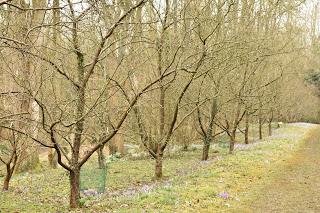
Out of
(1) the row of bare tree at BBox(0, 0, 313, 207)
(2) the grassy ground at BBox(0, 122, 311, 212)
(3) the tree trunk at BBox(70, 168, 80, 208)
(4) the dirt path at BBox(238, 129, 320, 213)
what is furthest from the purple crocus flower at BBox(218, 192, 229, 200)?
(3) the tree trunk at BBox(70, 168, 80, 208)

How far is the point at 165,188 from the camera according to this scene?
1327 cm

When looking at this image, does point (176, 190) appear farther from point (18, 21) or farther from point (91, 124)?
point (18, 21)

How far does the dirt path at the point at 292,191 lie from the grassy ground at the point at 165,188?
1.21ft

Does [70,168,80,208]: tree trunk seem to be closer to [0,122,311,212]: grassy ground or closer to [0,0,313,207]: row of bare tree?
[0,0,313,207]: row of bare tree

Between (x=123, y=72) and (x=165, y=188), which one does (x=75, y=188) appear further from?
(x=123, y=72)

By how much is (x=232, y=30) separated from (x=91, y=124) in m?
9.40

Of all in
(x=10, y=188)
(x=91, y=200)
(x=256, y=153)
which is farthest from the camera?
(x=256, y=153)

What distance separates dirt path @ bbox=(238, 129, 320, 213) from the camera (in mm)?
12406

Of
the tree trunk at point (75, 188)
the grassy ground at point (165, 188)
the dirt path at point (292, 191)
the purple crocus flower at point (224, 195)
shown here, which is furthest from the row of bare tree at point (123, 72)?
the dirt path at point (292, 191)

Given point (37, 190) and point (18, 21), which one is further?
point (37, 190)

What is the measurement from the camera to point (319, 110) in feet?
228

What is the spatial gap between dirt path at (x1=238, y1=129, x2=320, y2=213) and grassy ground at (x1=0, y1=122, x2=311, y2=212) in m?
0.37

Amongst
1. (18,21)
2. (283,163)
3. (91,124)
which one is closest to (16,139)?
(91,124)

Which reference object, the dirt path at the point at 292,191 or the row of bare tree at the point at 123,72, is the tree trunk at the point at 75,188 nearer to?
the row of bare tree at the point at 123,72
